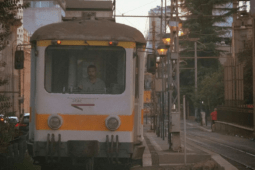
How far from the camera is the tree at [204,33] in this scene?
57.4 meters

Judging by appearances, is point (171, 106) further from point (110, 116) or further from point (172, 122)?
point (110, 116)

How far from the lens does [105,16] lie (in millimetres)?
14781

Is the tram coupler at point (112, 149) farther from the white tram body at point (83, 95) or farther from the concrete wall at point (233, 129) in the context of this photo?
the concrete wall at point (233, 129)

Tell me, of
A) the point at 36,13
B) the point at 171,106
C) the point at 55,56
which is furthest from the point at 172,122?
the point at 36,13

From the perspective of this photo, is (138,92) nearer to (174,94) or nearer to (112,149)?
(112,149)

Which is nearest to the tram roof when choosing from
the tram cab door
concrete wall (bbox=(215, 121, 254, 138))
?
the tram cab door

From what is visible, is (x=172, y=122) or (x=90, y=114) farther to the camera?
(x=172, y=122)

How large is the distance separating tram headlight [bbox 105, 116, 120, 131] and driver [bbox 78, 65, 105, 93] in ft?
1.90

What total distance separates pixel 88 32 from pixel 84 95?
124 centimetres

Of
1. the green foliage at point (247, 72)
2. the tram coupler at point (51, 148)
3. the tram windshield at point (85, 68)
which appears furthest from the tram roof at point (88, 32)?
the green foliage at point (247, 72)

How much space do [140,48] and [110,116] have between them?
159 centimetres

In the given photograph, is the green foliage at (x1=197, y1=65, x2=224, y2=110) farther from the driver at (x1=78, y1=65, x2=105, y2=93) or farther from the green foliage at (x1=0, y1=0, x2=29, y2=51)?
the driver at (x1=78, y1=65, x2=105, y2=93)

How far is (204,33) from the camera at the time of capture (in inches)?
2392

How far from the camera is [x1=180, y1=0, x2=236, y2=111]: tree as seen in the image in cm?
5738
